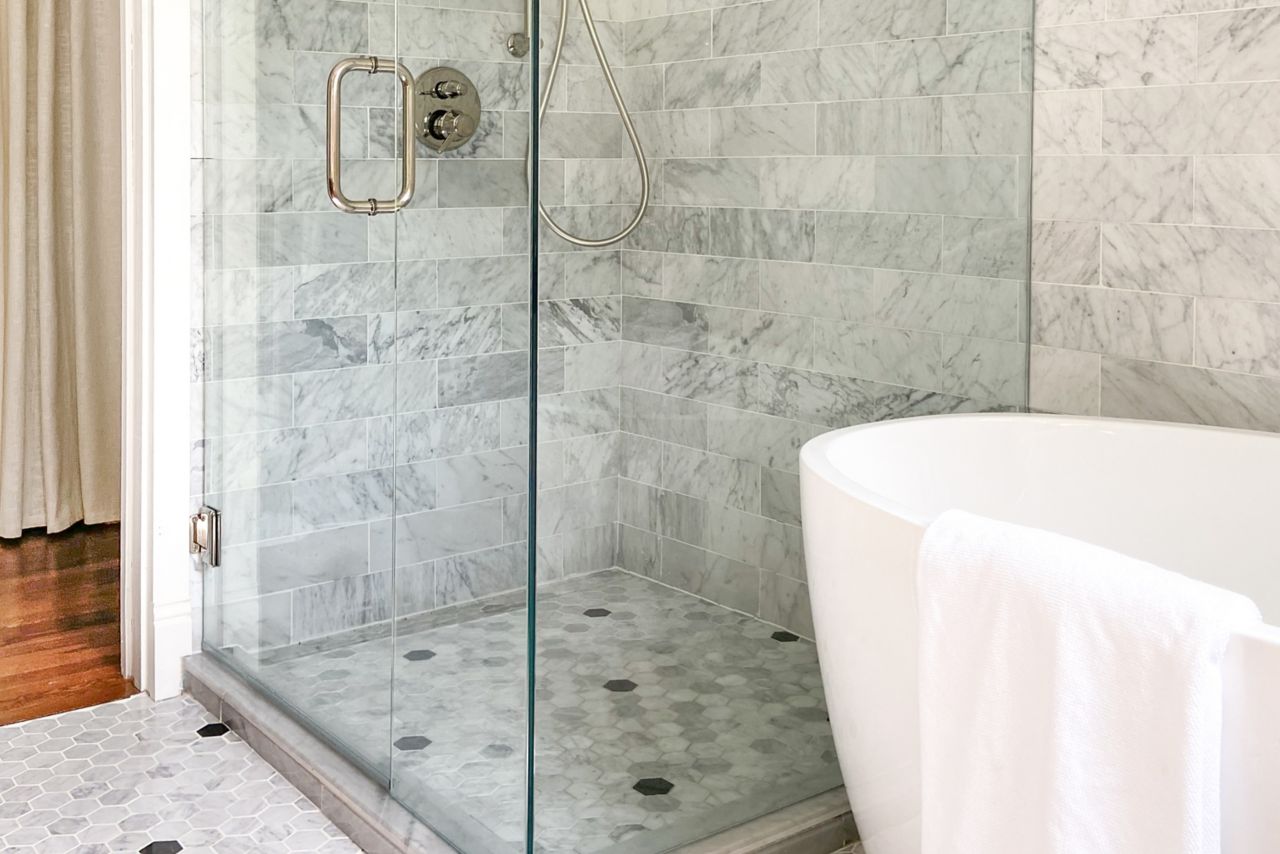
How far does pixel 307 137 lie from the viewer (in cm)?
233

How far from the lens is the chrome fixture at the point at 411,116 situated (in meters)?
1.80

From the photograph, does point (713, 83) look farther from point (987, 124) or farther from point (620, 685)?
point (620, 685)

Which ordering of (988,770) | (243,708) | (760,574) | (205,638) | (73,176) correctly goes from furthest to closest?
(73,176)
(205,638)
(243,708)
(760,574)
(988,770)

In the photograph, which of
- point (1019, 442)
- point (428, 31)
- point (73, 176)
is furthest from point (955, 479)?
point (73, 176)

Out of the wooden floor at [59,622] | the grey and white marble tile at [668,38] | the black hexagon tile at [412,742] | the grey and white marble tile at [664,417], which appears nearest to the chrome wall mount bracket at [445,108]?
the grey and white marble tile at [668,38]

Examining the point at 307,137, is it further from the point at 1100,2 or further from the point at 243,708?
the point at 1100,2

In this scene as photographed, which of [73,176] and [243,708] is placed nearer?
[243,708]

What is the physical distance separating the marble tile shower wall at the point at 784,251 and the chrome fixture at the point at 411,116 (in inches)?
7.8

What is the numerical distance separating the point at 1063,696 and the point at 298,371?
61.5 inches

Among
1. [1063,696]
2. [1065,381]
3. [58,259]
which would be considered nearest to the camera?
[1063,696]

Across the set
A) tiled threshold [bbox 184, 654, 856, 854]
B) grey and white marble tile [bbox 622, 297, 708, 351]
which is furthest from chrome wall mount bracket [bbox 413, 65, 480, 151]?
tiled threshold [bbox 184, 654, 856, 854]

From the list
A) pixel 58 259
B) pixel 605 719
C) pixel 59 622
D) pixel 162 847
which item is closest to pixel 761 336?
pixel 605 719

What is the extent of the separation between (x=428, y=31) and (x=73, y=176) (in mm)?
2674

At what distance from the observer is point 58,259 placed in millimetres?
4121
